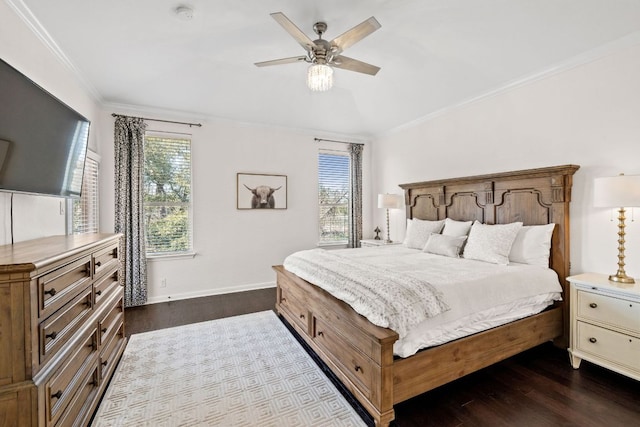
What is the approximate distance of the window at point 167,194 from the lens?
429 cm

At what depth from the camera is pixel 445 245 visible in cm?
343

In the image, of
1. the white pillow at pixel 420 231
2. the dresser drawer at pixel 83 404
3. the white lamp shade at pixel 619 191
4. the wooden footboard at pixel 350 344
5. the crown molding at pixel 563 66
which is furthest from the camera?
the white pillow at pixel 420 231

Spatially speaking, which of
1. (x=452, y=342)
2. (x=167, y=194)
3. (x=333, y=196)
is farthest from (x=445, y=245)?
(x=167, y=194)

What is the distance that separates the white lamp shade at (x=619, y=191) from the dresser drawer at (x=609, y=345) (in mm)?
1008

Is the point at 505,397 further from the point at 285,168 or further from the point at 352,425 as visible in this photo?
the point at 285,168

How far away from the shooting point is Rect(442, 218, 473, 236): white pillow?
360 centimetres

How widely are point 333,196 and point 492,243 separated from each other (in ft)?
10.2

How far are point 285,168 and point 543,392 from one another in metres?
4.33

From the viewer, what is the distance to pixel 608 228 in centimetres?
265

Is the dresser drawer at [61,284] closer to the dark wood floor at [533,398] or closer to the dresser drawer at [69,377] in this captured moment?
the dresser drawer at [69,377]

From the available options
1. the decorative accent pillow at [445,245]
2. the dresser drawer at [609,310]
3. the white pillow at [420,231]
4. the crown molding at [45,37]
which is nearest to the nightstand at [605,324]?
the dresser drawer at [609,310]

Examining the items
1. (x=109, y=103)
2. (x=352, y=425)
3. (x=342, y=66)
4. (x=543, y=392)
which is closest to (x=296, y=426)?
(x=352, y=425)

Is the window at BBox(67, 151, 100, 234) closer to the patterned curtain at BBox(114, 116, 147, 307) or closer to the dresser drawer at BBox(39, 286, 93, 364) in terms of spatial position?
the patterned curtain at BBox(114, 116, 147, 307)

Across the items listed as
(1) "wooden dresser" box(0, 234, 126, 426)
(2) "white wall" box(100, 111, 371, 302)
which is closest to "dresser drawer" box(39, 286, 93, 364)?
(1) "wooden dresser" box(0, 234, 126, 426)
